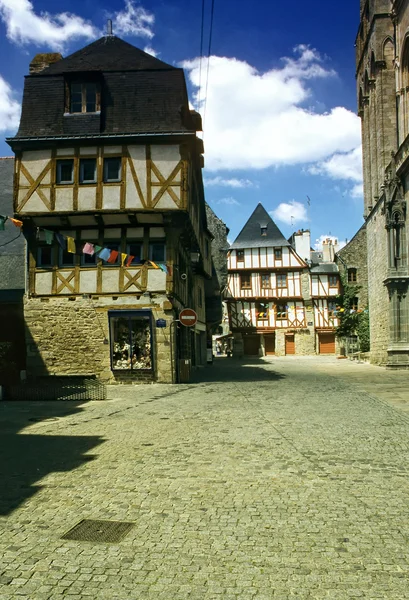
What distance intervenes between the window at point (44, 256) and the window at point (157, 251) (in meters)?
3.18

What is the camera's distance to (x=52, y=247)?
57.8ft

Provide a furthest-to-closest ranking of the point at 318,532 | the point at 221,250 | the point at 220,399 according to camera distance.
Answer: the point at 221,250
the point at 220,399
the point at 318,532

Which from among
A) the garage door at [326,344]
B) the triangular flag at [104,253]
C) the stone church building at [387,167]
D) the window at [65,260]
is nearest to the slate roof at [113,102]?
the window at [65,260]

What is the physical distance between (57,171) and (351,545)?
1575 centimetres

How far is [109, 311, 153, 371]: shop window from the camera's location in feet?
56.4

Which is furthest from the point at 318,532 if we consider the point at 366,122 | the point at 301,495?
the point at 366,122

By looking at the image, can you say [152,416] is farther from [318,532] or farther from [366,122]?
[366,122]

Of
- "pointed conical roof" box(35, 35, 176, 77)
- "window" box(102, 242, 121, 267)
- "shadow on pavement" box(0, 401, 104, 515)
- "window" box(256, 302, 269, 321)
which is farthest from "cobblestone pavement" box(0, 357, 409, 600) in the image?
"window" box(256, 302, 269, 321)

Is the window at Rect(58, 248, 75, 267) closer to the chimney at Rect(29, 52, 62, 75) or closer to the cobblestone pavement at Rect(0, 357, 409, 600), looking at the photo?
the chimney at Rect(29, 52, 62, 75)

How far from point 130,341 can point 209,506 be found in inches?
511

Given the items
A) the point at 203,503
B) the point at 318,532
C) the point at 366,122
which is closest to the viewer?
the point at 318,532

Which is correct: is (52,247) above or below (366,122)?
below

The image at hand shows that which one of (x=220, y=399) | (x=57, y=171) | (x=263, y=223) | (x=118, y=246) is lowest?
(x=220, y=399)

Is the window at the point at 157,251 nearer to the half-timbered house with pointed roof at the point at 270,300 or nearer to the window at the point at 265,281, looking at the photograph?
the half-timbered house with pointed roof at the point at 270,300
